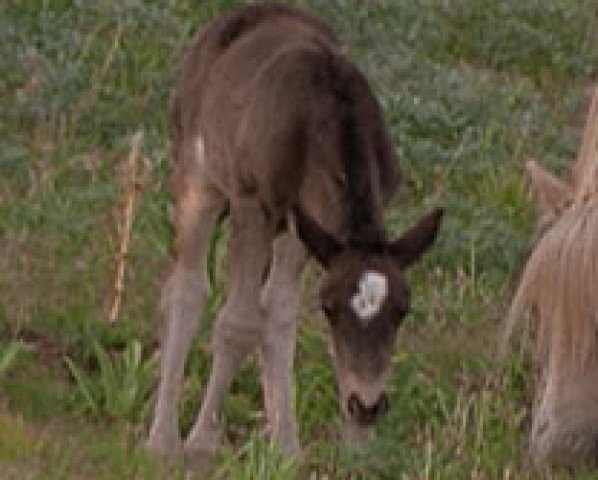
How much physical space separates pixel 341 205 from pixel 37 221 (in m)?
3.23

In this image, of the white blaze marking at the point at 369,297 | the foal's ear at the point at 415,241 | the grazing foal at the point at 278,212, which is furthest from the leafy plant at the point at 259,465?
the foal's ear at the point at 415,241

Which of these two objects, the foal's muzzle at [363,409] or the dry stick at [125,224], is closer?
the foal's muzzle at [363,409]

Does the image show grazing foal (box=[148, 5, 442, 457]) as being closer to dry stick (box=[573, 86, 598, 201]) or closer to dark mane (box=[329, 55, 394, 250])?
dark mane (box=[329, 55, 394, 250])

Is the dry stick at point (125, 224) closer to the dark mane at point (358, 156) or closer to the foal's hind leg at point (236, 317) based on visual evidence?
the foal's hind leg at point (236, 317)

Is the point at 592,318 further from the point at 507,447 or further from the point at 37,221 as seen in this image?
the point at 37,221

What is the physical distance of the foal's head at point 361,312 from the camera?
23.1ft

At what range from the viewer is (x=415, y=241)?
7.37 meters

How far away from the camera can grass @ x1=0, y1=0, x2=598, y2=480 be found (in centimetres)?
822

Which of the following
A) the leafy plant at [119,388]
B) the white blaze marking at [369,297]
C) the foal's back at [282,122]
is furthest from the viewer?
the leafy plant at [119,388]

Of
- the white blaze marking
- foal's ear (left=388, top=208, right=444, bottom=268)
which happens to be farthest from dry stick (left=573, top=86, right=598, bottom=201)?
the white blaze marking

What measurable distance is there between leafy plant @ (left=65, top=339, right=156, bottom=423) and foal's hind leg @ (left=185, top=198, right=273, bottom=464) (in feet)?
0.96

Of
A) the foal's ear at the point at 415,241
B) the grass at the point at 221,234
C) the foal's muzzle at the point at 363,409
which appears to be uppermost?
the foal's ear at the point at 415,241

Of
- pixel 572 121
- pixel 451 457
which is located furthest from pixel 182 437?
pixel 572 121

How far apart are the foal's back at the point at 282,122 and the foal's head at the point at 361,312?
0.19 metres
